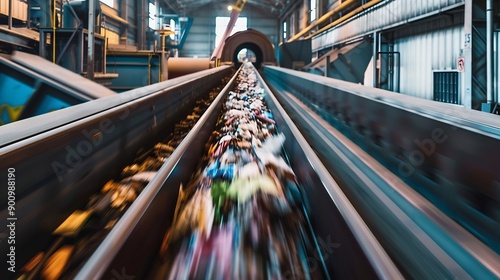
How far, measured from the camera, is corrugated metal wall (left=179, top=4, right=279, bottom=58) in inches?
1001

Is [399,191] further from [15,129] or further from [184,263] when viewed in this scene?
[15,129]

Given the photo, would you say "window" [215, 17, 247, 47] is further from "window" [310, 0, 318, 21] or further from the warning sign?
the warning sign

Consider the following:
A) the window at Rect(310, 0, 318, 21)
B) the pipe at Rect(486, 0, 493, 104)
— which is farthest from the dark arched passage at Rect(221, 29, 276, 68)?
the pipe at Rect(486, 0, 493, 104)

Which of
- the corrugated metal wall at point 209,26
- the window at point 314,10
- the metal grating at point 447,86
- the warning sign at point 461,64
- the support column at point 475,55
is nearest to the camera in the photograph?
the support column at point 475,55

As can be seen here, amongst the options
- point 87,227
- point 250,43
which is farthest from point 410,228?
point 250,43

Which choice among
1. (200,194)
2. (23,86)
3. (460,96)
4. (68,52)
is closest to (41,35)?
(68,52)

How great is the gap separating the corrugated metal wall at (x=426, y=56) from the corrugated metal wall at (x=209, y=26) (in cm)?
1816

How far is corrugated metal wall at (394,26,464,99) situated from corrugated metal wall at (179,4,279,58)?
18.2m

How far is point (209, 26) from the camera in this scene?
25703 millimetres

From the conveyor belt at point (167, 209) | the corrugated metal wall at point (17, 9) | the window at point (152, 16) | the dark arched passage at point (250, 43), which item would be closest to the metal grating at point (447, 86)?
Result: the conveyor belt at point (167, 209)

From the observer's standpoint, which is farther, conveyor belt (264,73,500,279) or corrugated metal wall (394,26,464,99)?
corrugated metal wall (394,26,464,99)

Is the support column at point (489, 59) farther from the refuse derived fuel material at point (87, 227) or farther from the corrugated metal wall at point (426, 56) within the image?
the refuse derived fuel material at point (87, 227)

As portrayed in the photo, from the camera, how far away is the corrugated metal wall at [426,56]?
6301 mm

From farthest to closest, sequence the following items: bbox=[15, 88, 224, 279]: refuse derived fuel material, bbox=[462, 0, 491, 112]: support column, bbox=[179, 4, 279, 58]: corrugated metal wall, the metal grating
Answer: bbox=[179, 4, 279, 58]: corrugated metal wall
the metal grating
bbox=[462, 0, 491, 112]: support column
bbox=[15, 88, 224, 279]: refuse derived fuel material
